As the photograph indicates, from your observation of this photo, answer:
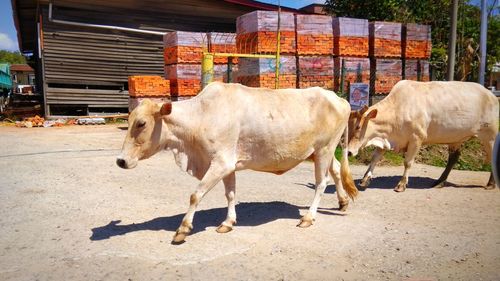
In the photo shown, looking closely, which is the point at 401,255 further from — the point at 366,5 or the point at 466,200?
the point at 366,5

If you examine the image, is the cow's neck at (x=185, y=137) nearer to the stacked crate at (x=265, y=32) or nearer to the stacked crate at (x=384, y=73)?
the stacked crate at (x=265, y=32)

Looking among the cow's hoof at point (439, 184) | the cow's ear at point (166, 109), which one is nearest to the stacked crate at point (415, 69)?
the cow's hoof at point (439, 184)

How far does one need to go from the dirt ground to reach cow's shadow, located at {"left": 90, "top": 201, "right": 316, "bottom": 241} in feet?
0.05

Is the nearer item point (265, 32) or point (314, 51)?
point (265, 32)

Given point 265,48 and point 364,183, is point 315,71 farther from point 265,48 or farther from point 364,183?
point 364,183

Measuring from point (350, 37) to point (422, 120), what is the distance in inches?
253

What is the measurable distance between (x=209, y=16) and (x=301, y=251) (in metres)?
18.7

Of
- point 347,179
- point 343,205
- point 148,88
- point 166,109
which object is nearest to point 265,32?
point 148,88

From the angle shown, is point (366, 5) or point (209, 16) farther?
point (209, 16)

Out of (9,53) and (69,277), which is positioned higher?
(9,53)

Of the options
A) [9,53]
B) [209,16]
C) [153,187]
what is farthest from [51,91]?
[9,53]

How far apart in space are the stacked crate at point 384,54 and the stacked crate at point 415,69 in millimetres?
363

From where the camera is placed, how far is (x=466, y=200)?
689cm

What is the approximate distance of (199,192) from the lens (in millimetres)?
4738
